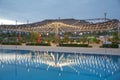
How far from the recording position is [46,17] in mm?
41094

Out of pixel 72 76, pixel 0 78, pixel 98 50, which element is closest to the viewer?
pixel 0 78

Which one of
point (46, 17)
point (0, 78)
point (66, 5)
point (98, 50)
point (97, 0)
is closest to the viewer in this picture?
point (0, 78)

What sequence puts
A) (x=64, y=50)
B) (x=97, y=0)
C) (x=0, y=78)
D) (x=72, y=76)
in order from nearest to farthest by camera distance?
(x=0, y=78) < (x=72, y=76) < (x=64, y=50) < (x=97, y=0)

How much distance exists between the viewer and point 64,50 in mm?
19266

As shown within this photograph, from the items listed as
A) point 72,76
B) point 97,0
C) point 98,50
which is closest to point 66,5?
point 97,0

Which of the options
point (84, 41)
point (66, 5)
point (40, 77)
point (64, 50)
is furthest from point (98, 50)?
point (66, 5)

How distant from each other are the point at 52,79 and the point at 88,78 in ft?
4.41

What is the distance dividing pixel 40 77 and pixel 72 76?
48.7 inches

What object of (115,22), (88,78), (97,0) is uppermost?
(97,0)

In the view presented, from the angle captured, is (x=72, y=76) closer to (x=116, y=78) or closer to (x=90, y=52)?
(x=116, y=78)

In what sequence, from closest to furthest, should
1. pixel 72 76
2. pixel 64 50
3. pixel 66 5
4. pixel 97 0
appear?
1. pixel 72 76
2. pixel 64 50
3. pixel 97 0
4. pixel 66 5

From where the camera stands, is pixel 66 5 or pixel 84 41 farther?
pixel 66 5

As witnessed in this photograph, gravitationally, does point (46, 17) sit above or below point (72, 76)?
above

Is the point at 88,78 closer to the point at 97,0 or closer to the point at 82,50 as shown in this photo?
the point at 82,50
